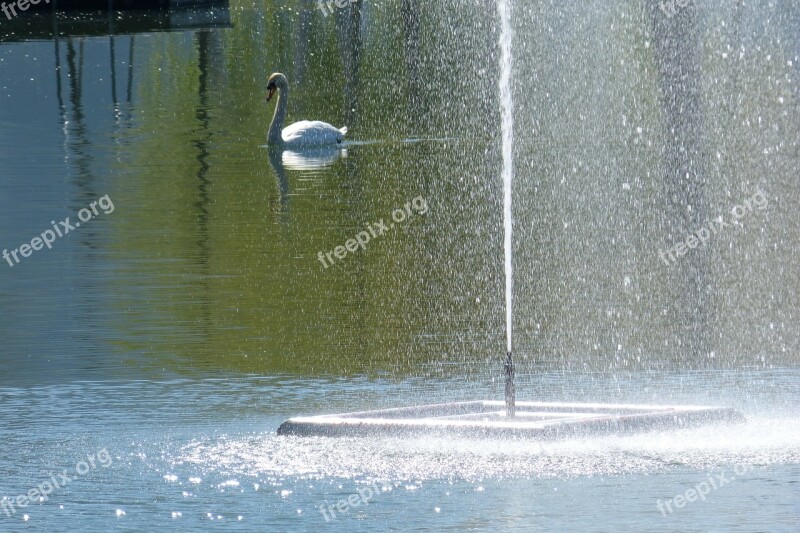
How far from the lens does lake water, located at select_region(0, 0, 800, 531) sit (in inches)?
373

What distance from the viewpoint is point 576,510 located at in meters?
8.95

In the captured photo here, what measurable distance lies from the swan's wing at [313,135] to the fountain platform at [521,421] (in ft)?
66.0

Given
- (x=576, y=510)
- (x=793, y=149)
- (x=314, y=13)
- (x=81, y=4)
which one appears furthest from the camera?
(x=314, y=13)

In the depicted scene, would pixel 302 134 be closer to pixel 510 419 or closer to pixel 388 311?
pixel 388 311

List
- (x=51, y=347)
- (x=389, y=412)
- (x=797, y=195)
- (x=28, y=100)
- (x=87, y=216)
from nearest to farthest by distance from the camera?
(x=389, y=412) → (x=51, y=347) → (x=87, y=216) → (x=797, y=195) → (x=28, y=100)

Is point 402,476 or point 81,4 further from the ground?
point 81,4

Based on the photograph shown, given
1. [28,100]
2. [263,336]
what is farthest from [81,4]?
[263,336]

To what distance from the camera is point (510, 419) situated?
11.0 metres

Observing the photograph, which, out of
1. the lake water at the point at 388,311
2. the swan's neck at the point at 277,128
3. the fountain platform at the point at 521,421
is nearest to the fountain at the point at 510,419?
the fountain platform at the point at 521,421

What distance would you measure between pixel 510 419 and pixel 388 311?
4475 millimetres

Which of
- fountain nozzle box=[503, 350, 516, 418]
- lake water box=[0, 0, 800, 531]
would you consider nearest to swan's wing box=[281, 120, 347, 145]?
lake water box=[0, 0, 800, 531]

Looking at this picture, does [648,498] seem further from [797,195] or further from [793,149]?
[793,149]

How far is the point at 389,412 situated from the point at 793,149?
19662 millimetres

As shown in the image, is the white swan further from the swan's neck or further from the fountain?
the fountain
